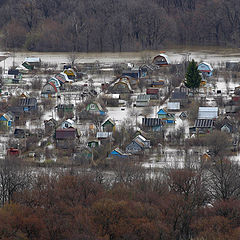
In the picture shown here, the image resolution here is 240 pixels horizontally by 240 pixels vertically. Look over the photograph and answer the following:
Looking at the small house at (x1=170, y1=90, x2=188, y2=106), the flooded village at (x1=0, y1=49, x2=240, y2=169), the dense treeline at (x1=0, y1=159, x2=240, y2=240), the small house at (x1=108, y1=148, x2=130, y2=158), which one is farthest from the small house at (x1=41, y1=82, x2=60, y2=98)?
the dense treeline at (x1=0, y1=159, x2=240, y2=240)

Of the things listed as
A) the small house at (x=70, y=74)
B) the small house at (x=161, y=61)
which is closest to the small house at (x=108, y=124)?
the small house at (x=70, y=74)

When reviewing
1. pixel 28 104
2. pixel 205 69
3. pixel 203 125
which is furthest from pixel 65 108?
pixel 205 69

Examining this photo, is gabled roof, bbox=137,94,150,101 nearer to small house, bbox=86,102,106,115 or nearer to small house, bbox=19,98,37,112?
small house, bbox=86,102,106,115

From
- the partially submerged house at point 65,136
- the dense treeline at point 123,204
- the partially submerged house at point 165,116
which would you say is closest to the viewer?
the dense treeline at point 123,204

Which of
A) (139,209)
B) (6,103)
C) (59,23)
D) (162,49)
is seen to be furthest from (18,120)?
(59,23)

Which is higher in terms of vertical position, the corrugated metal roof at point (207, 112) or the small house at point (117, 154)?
the corrugated metal roof at point (207, 112)

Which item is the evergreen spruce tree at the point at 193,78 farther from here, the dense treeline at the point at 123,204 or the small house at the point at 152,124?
the dense treeline at the point at 123,204

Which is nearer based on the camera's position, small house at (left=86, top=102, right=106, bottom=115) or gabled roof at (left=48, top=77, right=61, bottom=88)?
small house at (left=86, top=102, right=106, bottom=115)
